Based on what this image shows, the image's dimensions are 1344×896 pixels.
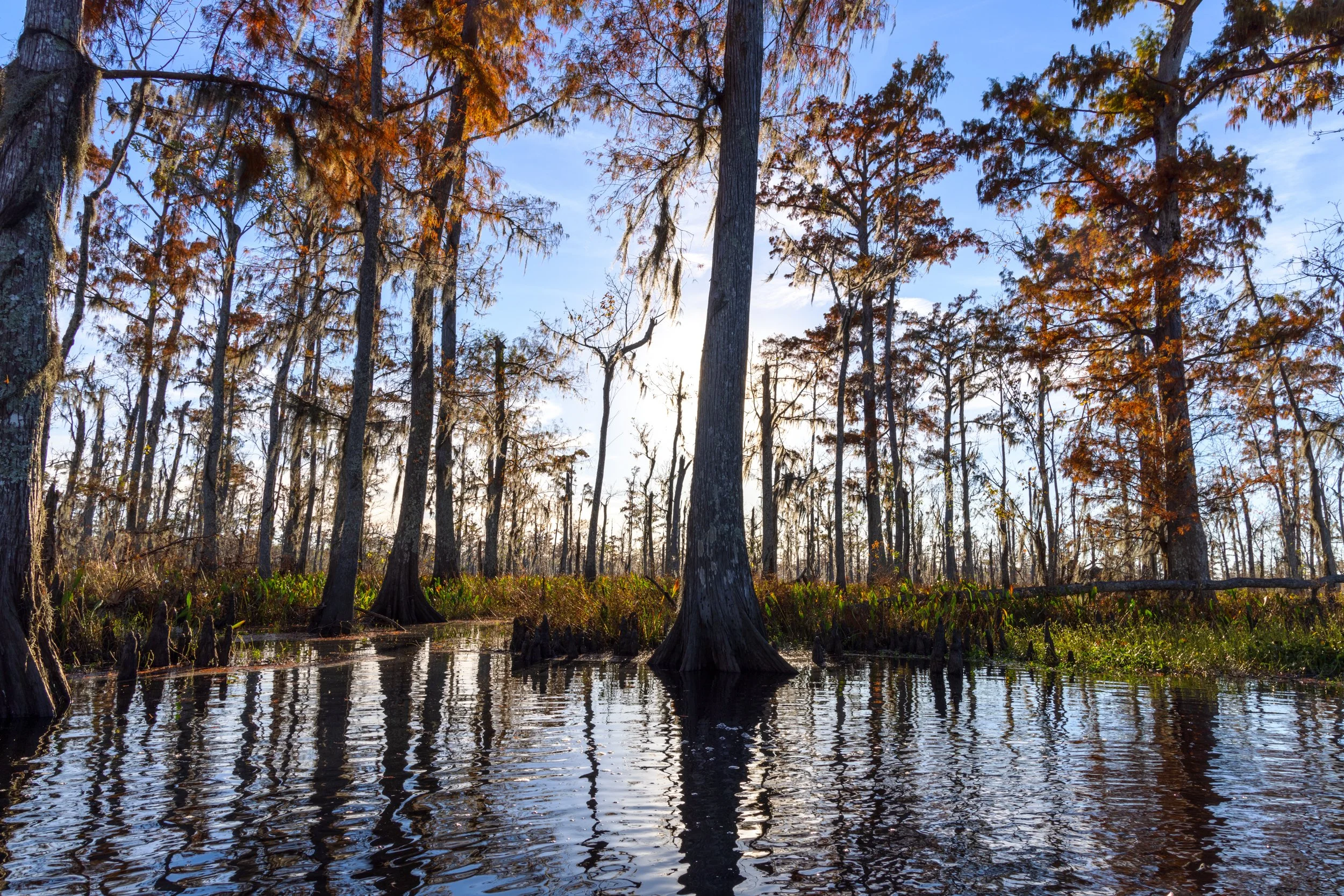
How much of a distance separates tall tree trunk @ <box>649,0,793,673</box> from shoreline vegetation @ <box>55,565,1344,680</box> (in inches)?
48.7

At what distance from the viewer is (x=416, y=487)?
1564cm

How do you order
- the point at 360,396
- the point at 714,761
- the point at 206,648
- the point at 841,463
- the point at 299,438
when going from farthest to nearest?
the point at 841,463 → the point at 299,438 → the point at 360,396 → the point at 206,648 → the point at 714,761

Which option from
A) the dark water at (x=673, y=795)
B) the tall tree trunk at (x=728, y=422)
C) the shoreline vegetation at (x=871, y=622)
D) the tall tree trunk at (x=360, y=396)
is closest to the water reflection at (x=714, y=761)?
the dark water at (x=673, y=795)

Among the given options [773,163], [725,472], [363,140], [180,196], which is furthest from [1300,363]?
[180,196]

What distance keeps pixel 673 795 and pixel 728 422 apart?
5.25 metres

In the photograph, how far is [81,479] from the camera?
86.3 ft

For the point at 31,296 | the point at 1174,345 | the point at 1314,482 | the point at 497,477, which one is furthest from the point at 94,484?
the point at 1314,482

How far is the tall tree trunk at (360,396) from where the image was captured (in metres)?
11.4

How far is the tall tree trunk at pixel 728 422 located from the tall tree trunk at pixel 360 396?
572 cm

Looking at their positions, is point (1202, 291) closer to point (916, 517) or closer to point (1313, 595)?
point (1313, 595)

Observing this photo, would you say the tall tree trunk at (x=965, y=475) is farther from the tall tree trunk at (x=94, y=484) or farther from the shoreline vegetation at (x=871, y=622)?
the tall tree trunk at (x=94, y=484)

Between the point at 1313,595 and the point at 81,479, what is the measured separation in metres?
33.0

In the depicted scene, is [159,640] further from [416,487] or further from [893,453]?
[893,453]

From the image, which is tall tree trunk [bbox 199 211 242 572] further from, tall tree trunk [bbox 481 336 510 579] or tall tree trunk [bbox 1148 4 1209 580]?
tall tree trunk [bbox 1148 4 1209 580]
